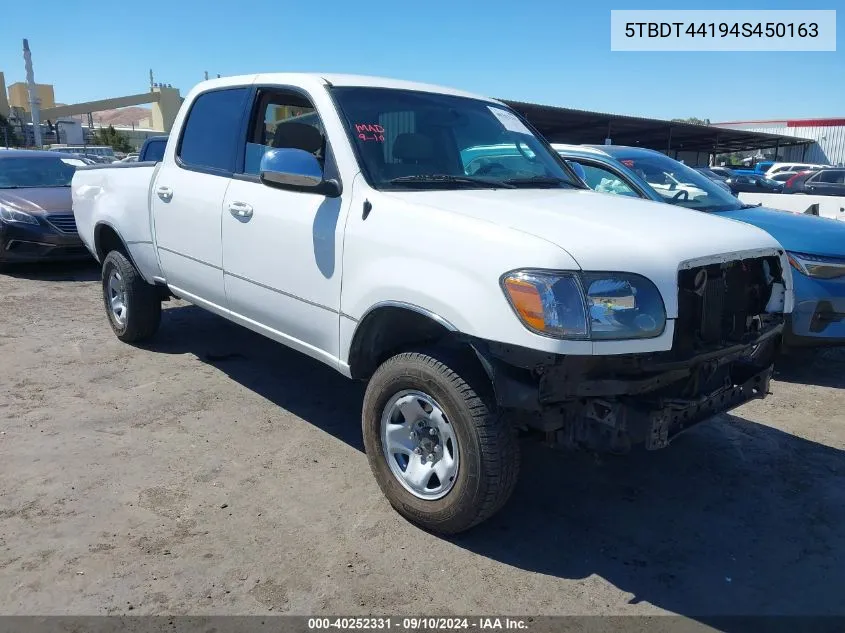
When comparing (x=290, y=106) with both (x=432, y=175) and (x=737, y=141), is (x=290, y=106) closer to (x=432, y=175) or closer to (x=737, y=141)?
(x=432, y=175)

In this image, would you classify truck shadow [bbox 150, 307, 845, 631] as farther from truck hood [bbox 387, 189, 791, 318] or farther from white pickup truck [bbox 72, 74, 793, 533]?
truck hood [bbox 387, 189, 791, 318]

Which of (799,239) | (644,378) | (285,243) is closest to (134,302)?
(285,243)

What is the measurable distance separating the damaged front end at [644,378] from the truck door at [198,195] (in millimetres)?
2308

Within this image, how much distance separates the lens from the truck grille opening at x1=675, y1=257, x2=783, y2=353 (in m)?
2.84

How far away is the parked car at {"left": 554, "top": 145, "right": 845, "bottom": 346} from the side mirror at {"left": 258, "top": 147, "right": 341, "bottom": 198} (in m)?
3.33

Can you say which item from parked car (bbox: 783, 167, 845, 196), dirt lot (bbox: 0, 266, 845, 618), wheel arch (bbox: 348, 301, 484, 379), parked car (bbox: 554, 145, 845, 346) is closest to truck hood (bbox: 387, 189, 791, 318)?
wheel arch (bbox: 348, 301, 484, 379)

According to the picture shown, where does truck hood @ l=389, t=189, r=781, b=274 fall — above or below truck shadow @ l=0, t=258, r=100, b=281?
above

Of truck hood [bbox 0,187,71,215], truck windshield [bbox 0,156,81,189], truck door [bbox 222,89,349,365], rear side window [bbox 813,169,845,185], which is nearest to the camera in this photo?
truck door [bbox 222,89,349,365]

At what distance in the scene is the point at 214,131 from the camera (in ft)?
15.0

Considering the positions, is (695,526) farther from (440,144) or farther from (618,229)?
(440,144)

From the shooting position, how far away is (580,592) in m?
2.80

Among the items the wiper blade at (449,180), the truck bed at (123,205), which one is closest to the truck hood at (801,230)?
the wiper blade at (449,180)

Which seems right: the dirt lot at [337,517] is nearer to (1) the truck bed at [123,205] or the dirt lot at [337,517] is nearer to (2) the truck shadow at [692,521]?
(2) the truck shadow at [692,521]

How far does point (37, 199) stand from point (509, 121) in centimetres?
725
